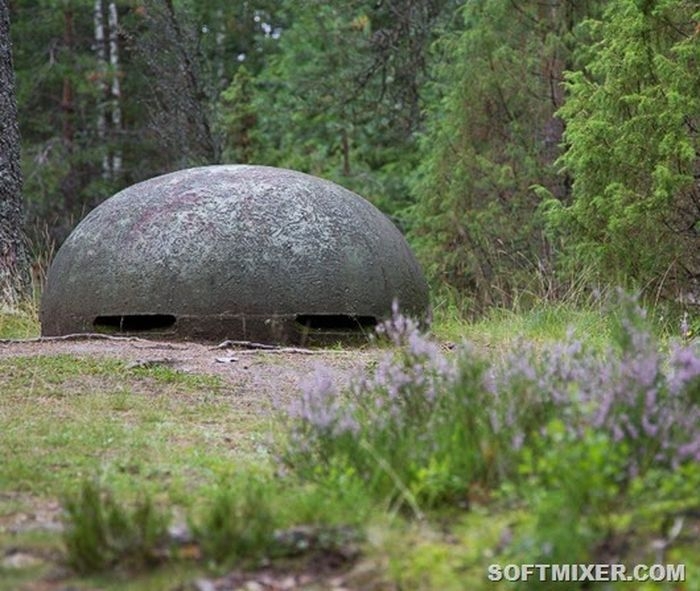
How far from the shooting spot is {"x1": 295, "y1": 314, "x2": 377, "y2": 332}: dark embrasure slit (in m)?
8.11

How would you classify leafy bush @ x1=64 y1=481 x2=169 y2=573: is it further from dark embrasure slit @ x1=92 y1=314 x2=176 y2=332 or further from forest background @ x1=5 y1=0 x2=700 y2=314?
forest background @ x1=5 y1=0 x2=700 y2=314

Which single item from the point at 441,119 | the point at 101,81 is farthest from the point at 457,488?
the point at 101,81

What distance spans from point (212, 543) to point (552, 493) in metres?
0.93

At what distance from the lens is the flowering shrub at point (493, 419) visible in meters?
3.14

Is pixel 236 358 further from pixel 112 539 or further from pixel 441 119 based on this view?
pixel 441 119

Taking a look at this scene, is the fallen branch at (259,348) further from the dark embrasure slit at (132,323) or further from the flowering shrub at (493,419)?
the flowering shrub at (493,419)

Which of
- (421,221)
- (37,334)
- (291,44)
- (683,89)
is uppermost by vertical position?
(291,44)

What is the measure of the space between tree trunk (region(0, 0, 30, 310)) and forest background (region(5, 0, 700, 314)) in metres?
0.33

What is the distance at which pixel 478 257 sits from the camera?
42.1 feet

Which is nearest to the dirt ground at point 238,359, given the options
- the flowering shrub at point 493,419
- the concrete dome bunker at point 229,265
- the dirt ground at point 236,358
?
the dirt ground at point 236,358

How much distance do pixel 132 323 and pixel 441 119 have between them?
299 inches

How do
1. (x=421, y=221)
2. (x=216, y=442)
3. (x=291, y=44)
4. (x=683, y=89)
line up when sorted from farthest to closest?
1. (x=291, y=44)
2. (x=421, y=221)
3. (x=683, y=89)
4. (x=216, y=442)

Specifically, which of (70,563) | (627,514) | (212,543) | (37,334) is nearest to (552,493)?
(627,514)

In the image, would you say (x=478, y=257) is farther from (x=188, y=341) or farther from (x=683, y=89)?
(x=188, y=341)
